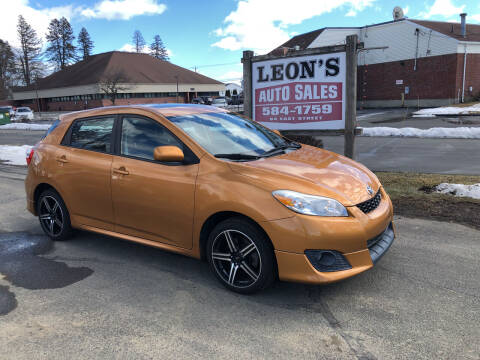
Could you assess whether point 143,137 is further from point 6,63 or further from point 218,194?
point 6,63

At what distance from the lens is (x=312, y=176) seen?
3.60 metres

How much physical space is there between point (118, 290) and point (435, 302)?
2821 mm

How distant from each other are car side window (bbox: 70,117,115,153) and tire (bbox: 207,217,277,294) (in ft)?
5.76

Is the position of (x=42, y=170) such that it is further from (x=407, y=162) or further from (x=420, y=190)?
(x=407, y=162)

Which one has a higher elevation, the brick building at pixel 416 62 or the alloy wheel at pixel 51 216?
the brick building at pixel 416 62

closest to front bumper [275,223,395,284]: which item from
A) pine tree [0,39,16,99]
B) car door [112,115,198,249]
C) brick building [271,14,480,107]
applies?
car door [112,115,198,249]

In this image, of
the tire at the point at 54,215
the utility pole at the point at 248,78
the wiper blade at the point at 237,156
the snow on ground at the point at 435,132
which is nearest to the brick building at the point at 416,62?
the snow on ground at the point at 435,132

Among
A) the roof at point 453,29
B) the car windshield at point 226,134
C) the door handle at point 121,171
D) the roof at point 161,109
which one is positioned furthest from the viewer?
the roof at point 453,29

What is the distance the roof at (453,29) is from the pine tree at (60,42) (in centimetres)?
7555

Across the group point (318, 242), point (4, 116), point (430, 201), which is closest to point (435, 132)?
point (430, 201)

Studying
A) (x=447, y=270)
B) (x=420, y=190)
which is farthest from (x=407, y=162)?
(x=447, y=270)

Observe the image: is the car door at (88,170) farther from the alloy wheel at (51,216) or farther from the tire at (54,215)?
the alloy wheel at (51,216)

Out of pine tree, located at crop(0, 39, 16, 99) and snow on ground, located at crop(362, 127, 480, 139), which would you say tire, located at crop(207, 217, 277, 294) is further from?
pine tree, located at crop(0, 39, 16, 99)

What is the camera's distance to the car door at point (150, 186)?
12.4 ft
